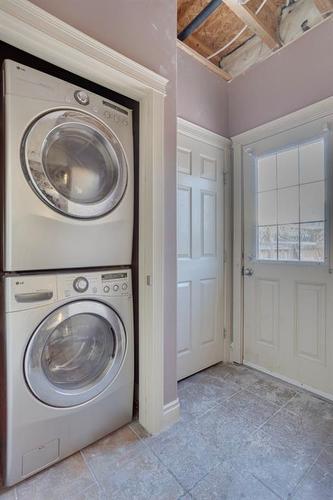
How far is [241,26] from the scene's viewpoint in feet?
7.16

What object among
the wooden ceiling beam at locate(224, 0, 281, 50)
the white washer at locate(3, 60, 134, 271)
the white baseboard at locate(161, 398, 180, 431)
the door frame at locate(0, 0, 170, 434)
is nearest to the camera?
the white washer at locate(3, 60, 134, 271)

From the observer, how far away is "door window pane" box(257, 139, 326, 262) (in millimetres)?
1875

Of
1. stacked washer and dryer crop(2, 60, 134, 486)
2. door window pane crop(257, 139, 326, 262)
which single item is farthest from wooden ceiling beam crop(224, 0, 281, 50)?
stacked washer and dryer crop(2, 60, 134, 486)

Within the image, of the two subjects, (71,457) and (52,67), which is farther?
(52,67)

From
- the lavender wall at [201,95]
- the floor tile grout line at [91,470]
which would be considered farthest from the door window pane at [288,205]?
the floor tile grout line at [91,470]

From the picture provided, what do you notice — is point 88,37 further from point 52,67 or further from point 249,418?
point 249,418

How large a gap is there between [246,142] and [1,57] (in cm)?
187

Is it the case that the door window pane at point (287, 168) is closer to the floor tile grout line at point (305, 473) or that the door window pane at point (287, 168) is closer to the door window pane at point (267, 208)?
the door window pane at point (267, 208)

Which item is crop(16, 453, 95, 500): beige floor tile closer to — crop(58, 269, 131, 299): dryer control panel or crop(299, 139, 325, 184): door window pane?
crop(58, 269, 131, 299): dryer control panel

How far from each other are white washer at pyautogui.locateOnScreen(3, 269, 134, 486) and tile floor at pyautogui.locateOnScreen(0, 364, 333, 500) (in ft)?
0.32

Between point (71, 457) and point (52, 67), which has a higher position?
point (52, 67)

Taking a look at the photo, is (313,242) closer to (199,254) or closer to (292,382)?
(199,254)

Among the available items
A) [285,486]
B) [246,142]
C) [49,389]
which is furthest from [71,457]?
[246,142]

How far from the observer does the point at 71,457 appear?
50.8 inches
